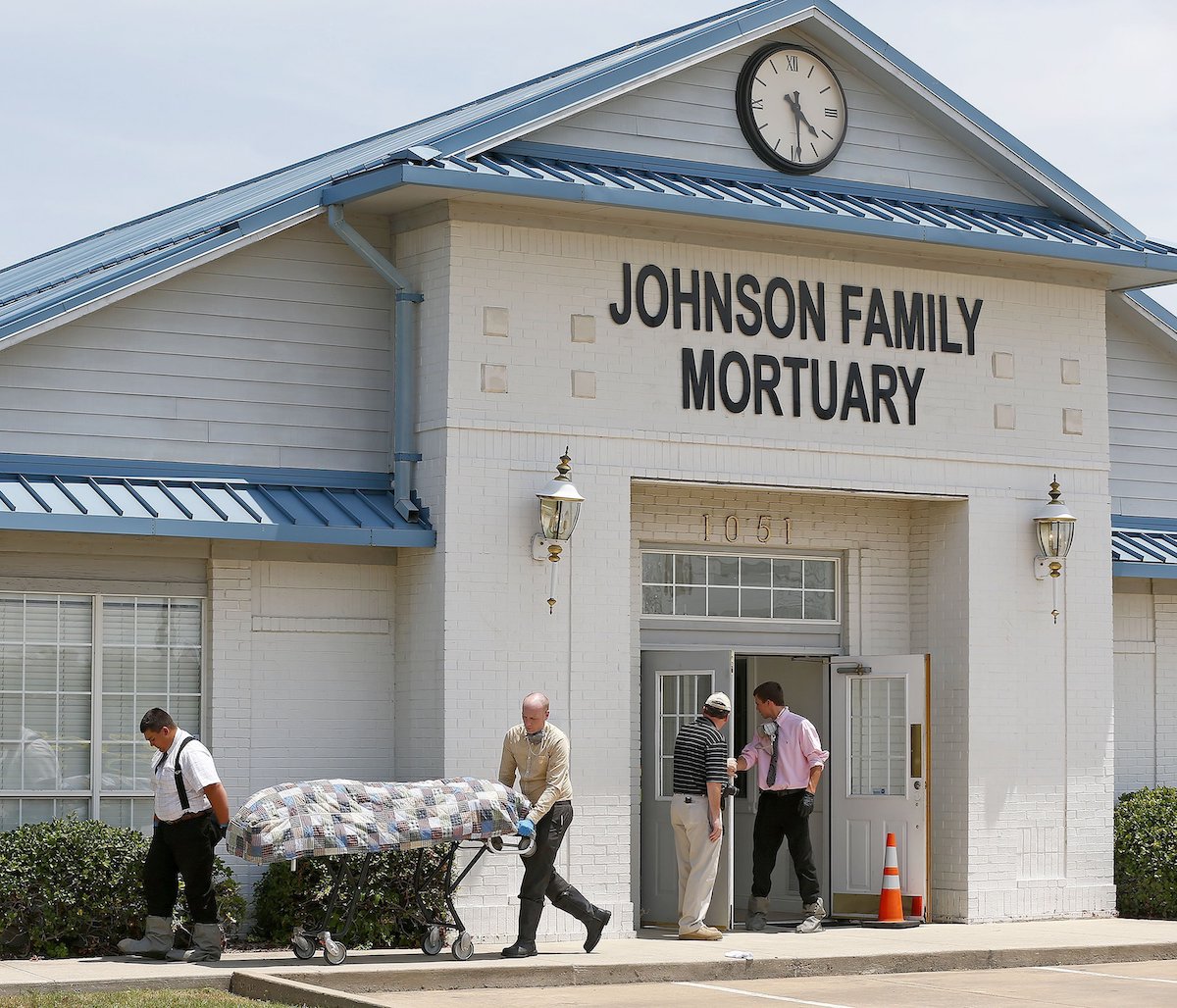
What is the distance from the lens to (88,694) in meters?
14.4

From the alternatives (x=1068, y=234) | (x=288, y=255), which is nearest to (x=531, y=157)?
(x=288, y=255)

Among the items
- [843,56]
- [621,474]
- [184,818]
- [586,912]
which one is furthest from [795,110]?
[184,818]

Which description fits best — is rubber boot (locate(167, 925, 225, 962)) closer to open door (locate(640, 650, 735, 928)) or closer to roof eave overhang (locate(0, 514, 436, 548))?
roof eave overhang (locate(0, 514, 436, 548))

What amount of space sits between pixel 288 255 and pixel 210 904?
518 centimetres

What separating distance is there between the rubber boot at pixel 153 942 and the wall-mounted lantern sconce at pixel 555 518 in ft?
12.7

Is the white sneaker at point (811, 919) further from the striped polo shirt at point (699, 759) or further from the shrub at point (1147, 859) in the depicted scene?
the shrub at point (1147, 859)

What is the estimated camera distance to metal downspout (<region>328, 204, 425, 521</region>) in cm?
1532

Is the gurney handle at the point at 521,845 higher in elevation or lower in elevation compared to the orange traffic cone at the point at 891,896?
higher

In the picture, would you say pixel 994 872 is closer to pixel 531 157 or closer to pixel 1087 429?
pixel 1087 429

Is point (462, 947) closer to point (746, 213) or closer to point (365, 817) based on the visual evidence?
point (365, 817)

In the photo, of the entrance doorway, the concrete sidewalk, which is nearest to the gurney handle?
the concrete sidewalk

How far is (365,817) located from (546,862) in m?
1.54

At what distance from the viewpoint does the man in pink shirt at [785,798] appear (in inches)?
631

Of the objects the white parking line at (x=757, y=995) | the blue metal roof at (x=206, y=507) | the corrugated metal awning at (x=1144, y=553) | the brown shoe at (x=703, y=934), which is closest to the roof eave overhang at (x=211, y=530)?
the blue metal roof at (x=206, y=507)
